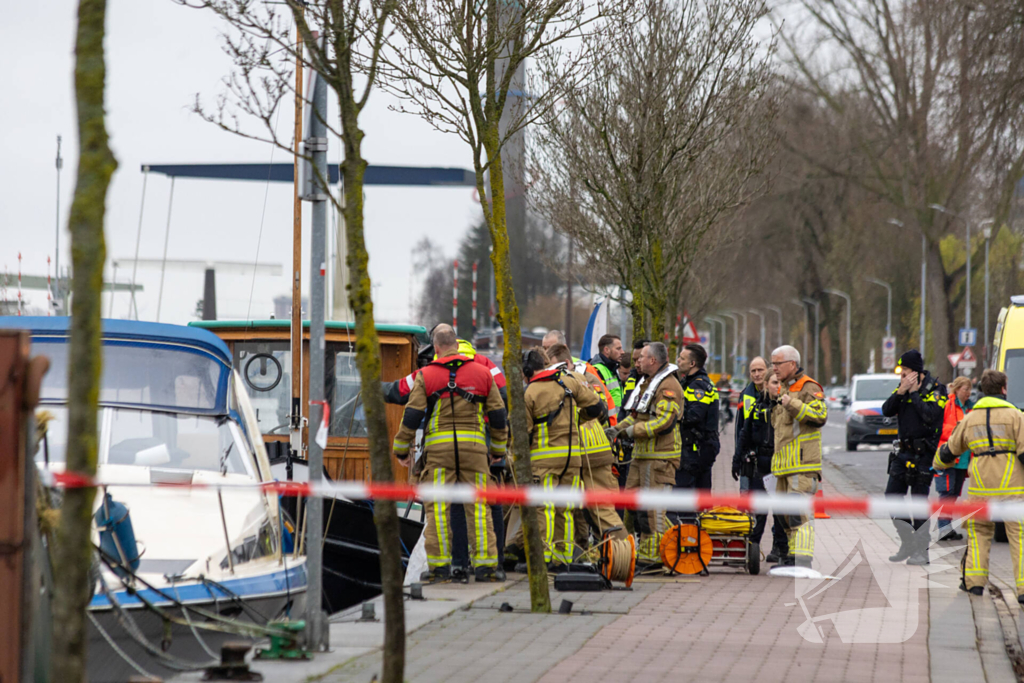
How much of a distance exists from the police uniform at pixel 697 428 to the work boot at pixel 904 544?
1865 millimetres

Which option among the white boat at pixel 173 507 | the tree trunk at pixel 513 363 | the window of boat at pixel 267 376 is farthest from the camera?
the window of boat at pixel 267 376

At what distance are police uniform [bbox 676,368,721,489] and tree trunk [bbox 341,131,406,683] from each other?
246 inches

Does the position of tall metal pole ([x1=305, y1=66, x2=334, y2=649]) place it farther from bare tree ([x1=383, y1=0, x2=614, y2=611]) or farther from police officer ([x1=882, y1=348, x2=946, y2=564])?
police officer ([x1=882, y1=348, x2=946, y2=564])

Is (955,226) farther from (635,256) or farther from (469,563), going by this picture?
(469,563)

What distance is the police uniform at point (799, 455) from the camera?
1082 cm

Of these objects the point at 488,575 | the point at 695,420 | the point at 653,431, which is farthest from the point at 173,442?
the point at 695,420

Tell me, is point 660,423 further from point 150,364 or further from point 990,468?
point 150,364

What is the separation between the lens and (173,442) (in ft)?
24.1

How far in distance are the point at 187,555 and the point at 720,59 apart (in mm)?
12057

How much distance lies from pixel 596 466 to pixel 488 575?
1.26 metres

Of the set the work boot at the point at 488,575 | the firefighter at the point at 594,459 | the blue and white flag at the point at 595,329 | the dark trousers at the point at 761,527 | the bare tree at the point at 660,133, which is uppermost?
the bare tree at the point at 660,133

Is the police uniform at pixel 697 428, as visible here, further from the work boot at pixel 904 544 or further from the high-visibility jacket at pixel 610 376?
the work boot at pixel 904 544

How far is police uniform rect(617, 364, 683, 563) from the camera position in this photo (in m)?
10.7

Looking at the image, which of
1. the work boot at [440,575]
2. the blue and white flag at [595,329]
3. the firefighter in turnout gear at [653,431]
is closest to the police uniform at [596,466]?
the firefighter in turnout gear at [653,431]
